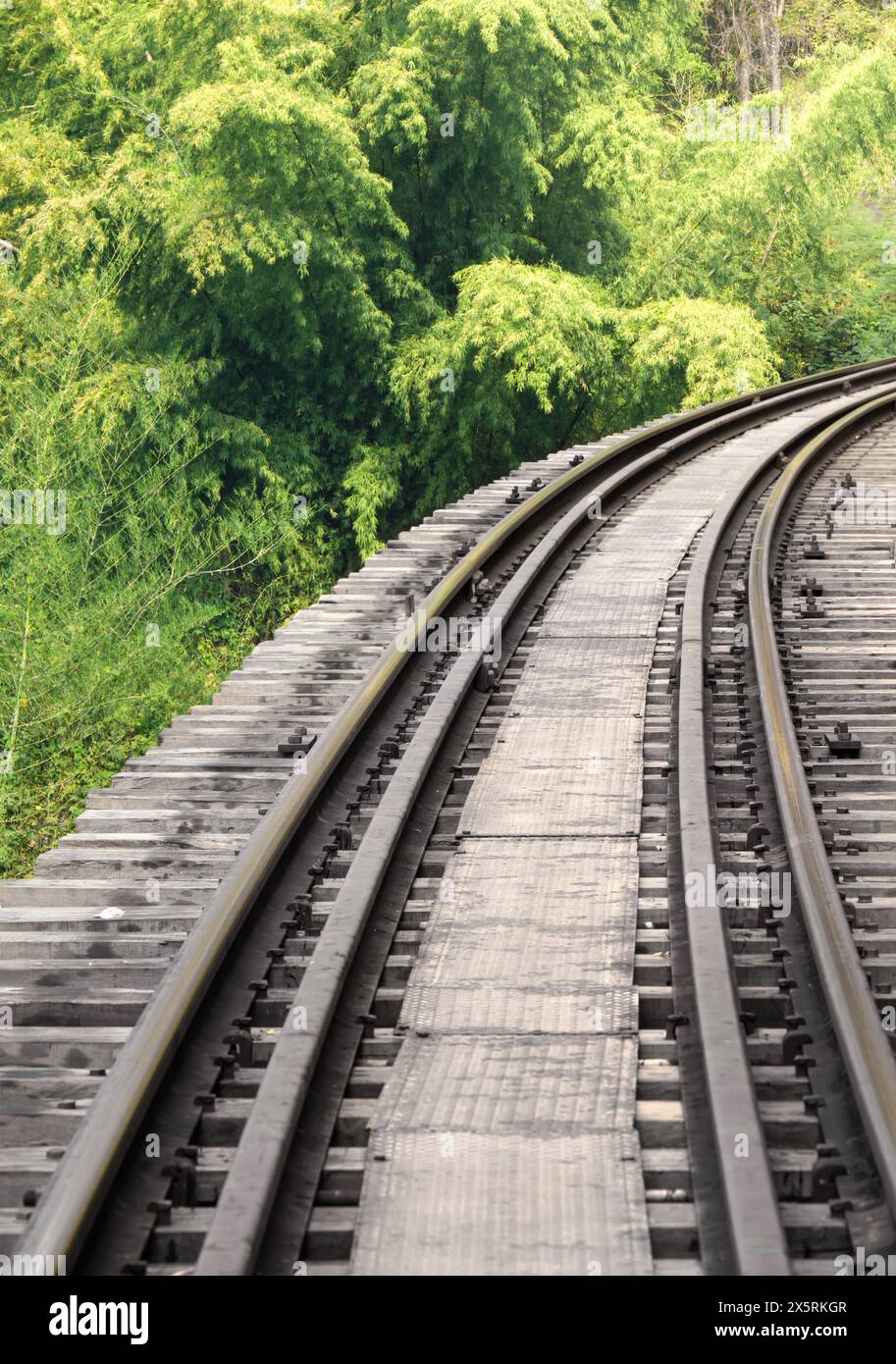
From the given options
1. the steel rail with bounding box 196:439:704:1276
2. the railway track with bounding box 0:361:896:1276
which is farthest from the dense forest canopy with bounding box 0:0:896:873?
the steel rail with bounding box 196:439:704:1276

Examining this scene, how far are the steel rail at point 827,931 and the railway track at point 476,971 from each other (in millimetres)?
13

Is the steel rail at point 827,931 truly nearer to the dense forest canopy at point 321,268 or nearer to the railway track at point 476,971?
the railway track at point 476,971

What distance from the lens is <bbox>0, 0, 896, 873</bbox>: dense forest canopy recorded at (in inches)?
688

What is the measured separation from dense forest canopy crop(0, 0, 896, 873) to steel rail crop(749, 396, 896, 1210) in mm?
9400

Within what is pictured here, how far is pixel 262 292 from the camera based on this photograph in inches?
761

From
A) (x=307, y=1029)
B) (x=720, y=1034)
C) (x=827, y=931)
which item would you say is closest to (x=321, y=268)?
(x=827, y=931)

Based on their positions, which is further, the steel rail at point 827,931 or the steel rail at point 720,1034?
the steel rail at point 827,931

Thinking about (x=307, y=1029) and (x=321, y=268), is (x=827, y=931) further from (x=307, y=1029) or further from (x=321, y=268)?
(x=321, y=268)

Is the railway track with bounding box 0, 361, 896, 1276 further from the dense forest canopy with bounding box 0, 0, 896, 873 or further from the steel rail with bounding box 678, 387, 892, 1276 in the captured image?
the dense forest canopy with bounding box 0, 0, 896, 873

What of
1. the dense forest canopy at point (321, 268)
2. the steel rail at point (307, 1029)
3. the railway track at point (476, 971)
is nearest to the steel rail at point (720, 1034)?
the railway track at point (476, 971)

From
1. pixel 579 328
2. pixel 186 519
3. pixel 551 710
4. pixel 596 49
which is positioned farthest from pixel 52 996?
pixel 596 49

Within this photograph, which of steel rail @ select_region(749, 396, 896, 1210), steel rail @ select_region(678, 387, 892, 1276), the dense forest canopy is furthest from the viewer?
the dense forest canopy

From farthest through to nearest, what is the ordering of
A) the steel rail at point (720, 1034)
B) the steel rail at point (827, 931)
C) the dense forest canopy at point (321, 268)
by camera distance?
the dense forest canopy at point (321, 268) → the steel rail at point (827, 931) → the steel rail at point (720, 1034)

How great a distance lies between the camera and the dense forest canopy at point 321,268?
57.4 ft
